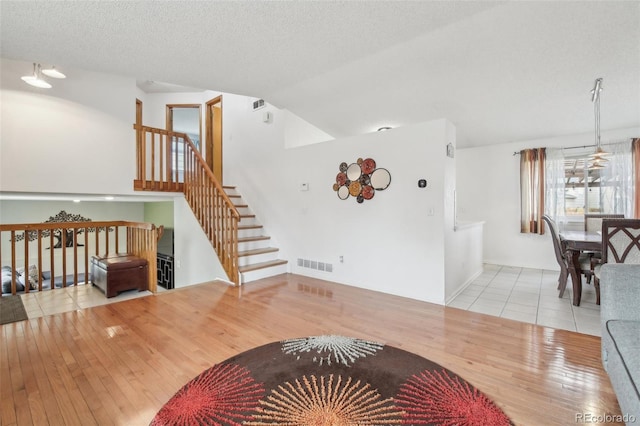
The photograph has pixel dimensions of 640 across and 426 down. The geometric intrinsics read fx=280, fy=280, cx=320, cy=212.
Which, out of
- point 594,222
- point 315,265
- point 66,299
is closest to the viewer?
point 66,299

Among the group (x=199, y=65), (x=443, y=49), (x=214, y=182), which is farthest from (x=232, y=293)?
(x=443, y=49)

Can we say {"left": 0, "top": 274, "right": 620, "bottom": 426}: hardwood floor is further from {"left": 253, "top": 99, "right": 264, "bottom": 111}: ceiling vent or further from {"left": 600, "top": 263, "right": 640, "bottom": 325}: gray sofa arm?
{"left": 253, "top": 99, "right": 264, "bottom": 111}: ceiling vent

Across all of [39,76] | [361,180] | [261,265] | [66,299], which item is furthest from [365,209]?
[39,76]

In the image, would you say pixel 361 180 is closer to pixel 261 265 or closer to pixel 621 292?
pixel 261 265

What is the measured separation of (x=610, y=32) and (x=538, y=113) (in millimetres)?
1823

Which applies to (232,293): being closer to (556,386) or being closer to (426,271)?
(426,271)

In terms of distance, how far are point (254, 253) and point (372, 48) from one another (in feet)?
11.4

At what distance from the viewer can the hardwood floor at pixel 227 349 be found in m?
1.65

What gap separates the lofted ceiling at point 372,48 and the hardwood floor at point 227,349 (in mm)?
2624

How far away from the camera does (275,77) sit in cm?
355

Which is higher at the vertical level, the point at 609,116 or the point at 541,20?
the point at 541,20

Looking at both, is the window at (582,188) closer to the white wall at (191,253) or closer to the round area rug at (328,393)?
the round area rug at (328,393)

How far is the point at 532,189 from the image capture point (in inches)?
204

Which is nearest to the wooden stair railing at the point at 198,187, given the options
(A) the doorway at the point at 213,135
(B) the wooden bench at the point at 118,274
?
(B) the wooden bench at the point at 118,274
